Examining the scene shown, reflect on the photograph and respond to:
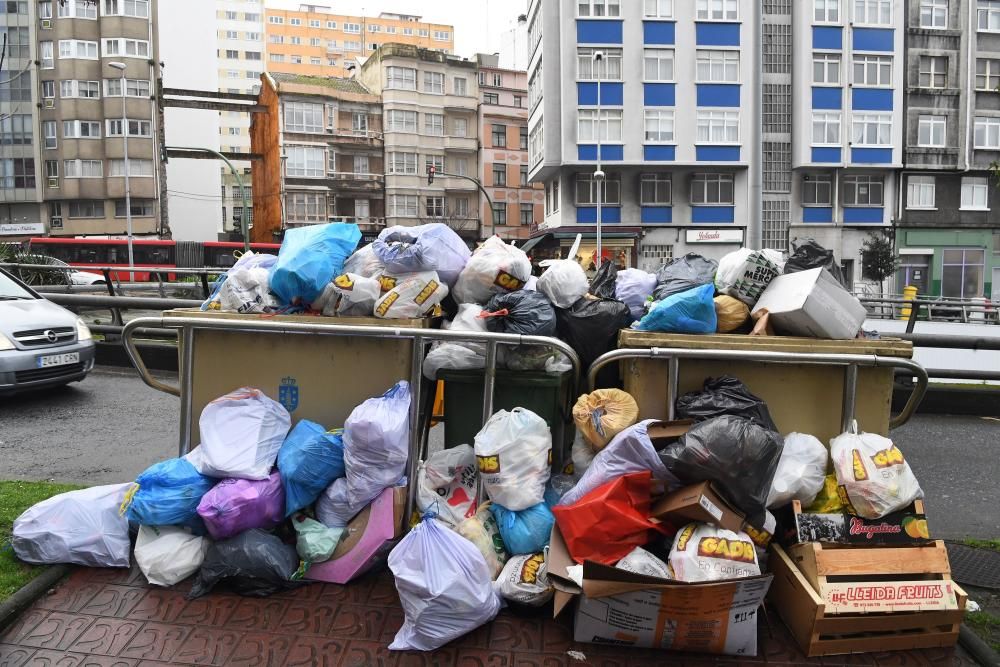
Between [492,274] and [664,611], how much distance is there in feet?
6.51

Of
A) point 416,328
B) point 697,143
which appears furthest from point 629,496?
point 697,143

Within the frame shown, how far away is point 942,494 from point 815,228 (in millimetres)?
36315

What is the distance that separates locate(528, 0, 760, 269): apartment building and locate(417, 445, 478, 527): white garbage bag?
107ft

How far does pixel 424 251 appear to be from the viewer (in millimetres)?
4023

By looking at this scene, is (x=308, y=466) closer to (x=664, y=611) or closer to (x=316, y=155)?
(x=664, y=611)

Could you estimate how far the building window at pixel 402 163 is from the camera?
57.5 m

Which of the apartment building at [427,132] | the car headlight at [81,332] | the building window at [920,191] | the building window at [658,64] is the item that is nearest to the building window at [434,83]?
the apartment building at [427,132]

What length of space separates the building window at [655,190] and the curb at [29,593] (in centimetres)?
3649

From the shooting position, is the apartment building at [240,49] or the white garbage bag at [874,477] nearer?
the white garbage bag at [874,477]

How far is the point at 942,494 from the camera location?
5250 millimetres

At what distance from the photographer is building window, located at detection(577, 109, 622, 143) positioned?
36.7 metres

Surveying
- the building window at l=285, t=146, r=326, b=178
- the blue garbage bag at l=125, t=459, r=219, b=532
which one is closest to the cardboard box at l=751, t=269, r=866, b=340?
the blue garbage bag at l=125, t=459, r=219, b=532

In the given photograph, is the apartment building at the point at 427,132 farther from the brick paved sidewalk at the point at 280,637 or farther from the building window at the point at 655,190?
the brick paved sidewalk at the point at 280,637

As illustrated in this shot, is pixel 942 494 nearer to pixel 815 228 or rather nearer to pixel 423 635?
pixel 423 635
